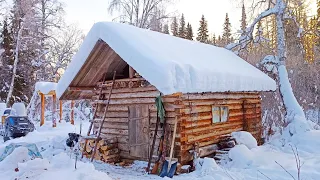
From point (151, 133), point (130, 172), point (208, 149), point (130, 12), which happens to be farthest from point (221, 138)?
point (130, 12)

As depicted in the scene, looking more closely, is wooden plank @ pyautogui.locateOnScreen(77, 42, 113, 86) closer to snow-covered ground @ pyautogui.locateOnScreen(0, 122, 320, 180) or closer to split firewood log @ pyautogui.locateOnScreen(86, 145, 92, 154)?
split firewood log @ pyautogui.locateOnScreen(86, 145, 92, 154)

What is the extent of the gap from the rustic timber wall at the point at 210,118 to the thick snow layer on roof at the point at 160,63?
27.6 inches

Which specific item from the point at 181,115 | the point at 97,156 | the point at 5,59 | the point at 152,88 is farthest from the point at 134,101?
the point at 5,59

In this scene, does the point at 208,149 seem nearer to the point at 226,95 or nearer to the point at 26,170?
the point at 226,95

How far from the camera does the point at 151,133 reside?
1022 cm

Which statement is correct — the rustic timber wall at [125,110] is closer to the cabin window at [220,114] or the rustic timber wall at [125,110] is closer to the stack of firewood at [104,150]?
the stack of firewood at [104,150]

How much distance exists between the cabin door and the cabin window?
2.46 m

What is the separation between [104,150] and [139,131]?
1.38 m

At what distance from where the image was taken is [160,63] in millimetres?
8391

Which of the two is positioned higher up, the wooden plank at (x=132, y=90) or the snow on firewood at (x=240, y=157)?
the wooden plank at (x=132, y=90)

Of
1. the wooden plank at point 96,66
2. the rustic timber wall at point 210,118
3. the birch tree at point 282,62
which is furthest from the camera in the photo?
the birch tree at point 282,62

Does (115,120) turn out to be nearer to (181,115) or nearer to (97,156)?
(97,156)

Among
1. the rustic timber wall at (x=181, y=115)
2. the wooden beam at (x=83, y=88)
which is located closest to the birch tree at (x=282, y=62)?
the rustic timber wall at (x=181, y=115)

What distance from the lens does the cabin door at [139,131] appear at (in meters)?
10.4
